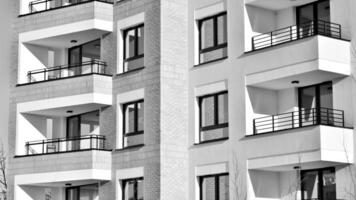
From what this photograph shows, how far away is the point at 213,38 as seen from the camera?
112 ft

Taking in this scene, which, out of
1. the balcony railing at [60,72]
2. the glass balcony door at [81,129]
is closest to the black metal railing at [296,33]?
the balcony railing at [60,72]

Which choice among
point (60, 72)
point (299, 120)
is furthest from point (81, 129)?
point (299, 120)

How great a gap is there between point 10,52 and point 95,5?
5.29 meters

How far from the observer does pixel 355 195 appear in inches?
1118

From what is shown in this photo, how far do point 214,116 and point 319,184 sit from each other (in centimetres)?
526

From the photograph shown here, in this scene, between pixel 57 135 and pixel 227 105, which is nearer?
pixel 227 105

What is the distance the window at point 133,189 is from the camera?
34.5 metres

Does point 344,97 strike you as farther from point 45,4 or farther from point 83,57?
point 45,4

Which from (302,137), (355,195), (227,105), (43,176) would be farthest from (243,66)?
(43,176)

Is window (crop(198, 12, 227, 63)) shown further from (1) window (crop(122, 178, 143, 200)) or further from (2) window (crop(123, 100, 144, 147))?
(1) window (crop(122, 178, 143, 200))

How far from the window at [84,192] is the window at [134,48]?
5603mm

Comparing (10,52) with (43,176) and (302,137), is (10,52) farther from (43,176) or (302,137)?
(302,137)

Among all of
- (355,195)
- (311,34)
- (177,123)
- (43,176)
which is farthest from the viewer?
(43,176)

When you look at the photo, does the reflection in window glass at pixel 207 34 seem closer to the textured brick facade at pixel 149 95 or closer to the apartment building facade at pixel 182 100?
the apartment building facade at pixel 182 100
